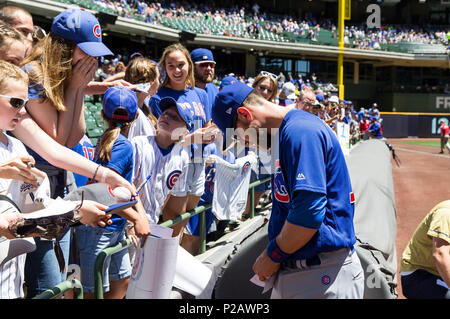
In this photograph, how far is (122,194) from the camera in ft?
6.80

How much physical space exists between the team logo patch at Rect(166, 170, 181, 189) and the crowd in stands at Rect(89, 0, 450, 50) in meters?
22.5

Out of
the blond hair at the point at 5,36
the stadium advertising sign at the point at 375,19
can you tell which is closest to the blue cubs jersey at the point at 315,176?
the blond hair at the point at 5,36

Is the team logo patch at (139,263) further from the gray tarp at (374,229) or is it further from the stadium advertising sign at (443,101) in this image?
the stadium advertising sign at (443,101)

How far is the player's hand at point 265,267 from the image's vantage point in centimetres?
204

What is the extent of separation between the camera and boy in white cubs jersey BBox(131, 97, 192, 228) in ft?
10.4

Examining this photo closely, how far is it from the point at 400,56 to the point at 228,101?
39.4 metres

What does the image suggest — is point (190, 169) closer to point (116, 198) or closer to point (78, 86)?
point (78, 86)

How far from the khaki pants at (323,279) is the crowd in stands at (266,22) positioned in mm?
24026

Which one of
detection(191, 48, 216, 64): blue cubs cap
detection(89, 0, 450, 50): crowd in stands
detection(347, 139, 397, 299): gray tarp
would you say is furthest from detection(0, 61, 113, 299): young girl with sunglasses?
detection(89, 0, 450, 50): crowd in stands

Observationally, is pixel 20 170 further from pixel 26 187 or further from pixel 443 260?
pixel 443 260

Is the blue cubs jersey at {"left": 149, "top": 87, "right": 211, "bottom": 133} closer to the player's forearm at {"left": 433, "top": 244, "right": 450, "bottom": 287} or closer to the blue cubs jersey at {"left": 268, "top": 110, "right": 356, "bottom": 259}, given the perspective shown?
the blue cubs jersey at {"left": 268, "top": 110, "right": 356, "bottom": 259}

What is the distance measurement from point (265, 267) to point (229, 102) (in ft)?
2.58

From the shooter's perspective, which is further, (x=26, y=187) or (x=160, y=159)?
(x=160, y=159)

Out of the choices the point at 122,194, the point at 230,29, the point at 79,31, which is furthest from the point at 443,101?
the point at 122,194
